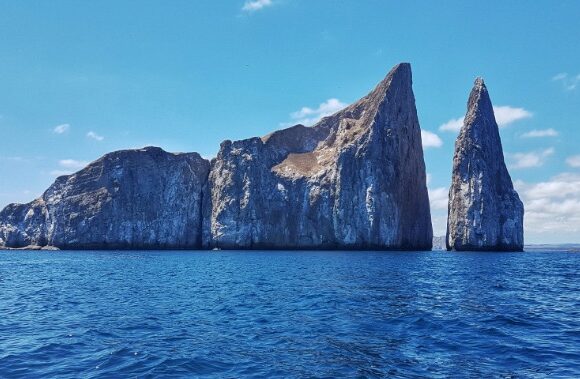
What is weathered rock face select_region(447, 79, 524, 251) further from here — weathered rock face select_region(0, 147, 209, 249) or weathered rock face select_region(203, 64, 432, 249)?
weathered rock face select_region(0, 147, 209, 249)

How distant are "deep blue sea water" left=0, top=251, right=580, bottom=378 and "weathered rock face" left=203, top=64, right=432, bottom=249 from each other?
81.3 metres

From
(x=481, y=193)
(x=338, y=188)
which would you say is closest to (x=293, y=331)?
(x=338, y=188)

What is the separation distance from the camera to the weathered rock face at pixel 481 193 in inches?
4355

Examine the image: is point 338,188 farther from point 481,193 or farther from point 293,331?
point 293,331

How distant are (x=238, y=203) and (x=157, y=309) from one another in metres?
105

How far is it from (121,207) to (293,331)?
127906 millimetres

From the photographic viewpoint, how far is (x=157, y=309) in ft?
85.7

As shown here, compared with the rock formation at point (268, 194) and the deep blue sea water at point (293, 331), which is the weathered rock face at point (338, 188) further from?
the deep blue sea water at point (293, 331)

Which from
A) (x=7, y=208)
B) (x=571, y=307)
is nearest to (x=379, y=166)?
(x=571, y=307)

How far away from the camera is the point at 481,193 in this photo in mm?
111750

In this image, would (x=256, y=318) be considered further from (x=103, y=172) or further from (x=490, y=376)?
(x=103, y=172)

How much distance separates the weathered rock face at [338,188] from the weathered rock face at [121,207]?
24.8 ft

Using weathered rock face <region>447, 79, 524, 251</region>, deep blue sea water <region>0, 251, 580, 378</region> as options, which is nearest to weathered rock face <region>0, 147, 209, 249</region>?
Answer: weathered rock face <region>447, 79, 524, 251</region>

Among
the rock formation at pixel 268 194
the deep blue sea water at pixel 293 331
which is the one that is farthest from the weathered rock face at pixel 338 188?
the deep blue sea water at pixel 293 331
